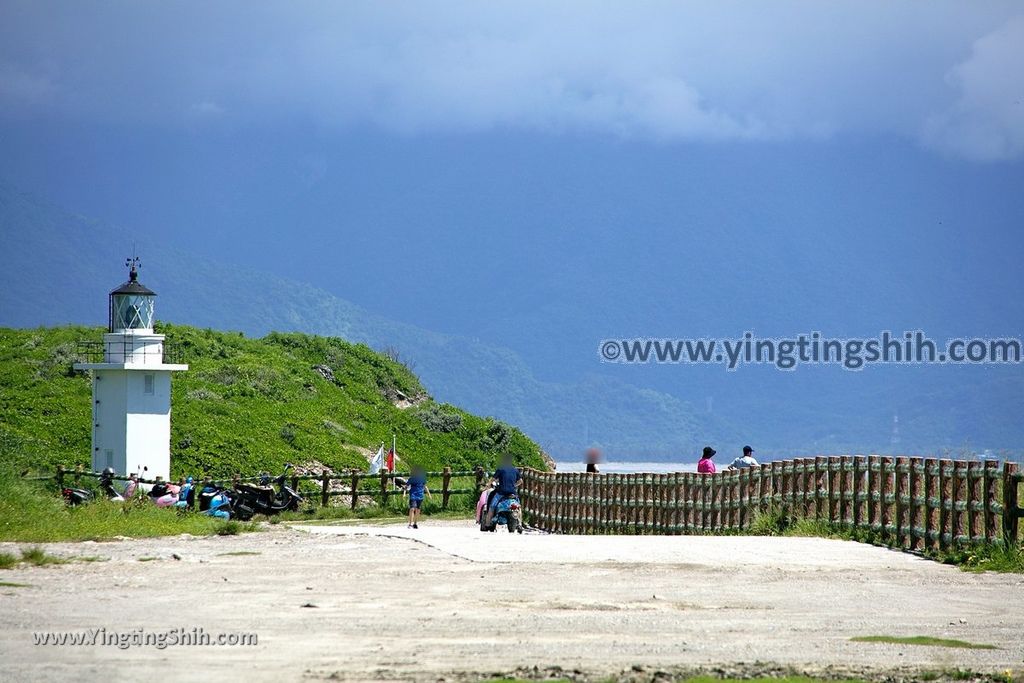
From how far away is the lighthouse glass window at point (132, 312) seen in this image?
43281 mm

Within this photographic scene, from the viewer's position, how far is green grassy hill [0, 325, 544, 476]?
49.8 meters

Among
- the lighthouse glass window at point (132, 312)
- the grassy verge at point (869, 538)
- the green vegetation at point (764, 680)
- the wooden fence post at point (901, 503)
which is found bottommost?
the green vegetation at point (764, 680)

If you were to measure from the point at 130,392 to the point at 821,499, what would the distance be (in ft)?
84.5

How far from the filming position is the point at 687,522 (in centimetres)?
2719

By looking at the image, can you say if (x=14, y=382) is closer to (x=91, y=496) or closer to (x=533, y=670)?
(x=91, y=496)

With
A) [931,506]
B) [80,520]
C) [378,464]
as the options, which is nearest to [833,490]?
[931,506]

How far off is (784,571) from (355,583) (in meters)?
5.26

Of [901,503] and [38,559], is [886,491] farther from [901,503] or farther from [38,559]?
[38,559]

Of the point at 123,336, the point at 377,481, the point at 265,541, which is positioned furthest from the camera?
the point at 377,481

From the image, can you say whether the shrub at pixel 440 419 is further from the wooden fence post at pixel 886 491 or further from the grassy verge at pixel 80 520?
the wooden fence post at pixel 886 491

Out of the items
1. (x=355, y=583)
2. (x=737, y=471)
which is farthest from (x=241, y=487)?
(x=355, y=583)

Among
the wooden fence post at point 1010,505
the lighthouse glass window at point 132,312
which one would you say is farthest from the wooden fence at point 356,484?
the wooden fence post at point 1010,505

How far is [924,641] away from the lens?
43.0ft

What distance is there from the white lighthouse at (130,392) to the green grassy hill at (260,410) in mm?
2260
